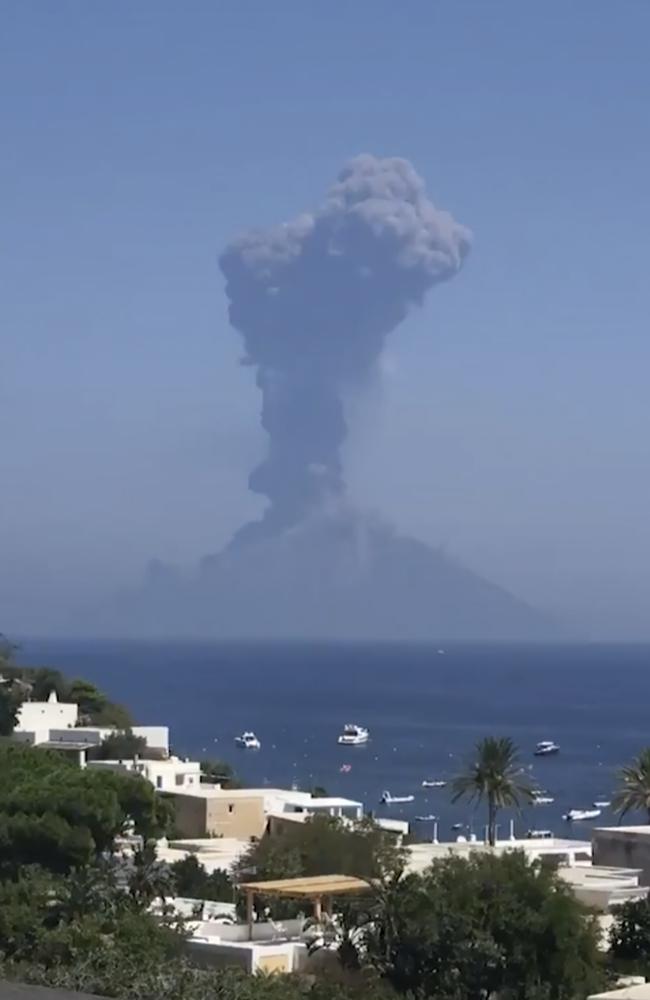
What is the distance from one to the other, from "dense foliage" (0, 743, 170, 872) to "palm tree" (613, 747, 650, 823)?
1391 centimetres

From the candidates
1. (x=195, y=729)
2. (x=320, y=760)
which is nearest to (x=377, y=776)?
(x=320, y=760)

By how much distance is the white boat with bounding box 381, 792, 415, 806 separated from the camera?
9850 centimetres

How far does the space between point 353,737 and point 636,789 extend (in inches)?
3709

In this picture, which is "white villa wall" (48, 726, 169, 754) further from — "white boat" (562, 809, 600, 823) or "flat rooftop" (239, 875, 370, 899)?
"white boat" (562, 809, 600, 823)

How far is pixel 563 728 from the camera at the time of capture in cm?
15412

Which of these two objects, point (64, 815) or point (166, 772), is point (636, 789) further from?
point (166, 772)

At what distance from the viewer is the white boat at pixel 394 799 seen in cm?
9850

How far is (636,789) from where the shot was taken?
A: 4303 centimetres

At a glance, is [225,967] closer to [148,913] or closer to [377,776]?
[148,913]

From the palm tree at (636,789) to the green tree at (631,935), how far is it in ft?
44.9

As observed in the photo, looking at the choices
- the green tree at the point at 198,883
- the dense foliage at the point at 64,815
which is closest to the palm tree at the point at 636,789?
the green tree at the point at 198,883

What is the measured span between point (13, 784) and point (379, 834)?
24.4 feet

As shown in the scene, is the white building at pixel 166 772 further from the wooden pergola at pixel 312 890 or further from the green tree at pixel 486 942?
the green tree at pixel 486 942

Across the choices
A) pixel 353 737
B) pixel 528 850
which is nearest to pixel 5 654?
pixel 528 850
